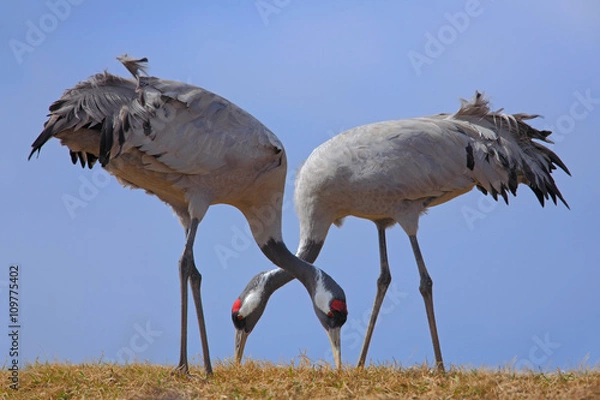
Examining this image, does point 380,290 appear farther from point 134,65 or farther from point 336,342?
point 134,65

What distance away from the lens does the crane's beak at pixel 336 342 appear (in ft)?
26.9

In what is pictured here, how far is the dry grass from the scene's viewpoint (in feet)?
22.3

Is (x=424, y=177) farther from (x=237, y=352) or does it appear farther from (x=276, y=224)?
(x=237, y=352)

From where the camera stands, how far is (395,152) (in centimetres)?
861

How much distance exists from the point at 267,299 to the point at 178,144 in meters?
2.45

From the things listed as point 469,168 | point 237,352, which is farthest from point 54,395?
point 469,168

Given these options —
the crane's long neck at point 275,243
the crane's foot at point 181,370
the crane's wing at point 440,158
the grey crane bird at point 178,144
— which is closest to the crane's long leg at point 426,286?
the crane's wing at point 440,158

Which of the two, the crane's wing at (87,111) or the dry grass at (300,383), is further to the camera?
the crane's wing at (87,111)

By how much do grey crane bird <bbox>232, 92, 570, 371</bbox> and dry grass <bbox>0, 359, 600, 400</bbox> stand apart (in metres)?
0.95

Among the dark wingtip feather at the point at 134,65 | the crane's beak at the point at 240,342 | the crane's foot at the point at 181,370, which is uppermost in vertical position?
the dark wingtip feather at the point at 134,65

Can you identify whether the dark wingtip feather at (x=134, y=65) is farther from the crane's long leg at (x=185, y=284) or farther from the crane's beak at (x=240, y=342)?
the crane's beak at (x=240, y=342)

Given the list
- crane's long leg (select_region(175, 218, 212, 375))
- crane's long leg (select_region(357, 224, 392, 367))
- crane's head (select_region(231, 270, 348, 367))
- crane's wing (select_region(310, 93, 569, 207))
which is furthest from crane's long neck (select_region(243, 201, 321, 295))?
crane's long leg (select_region(175, 218, 212, 375))

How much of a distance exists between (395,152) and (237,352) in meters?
2.81

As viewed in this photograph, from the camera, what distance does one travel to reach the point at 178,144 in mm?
7520
